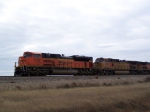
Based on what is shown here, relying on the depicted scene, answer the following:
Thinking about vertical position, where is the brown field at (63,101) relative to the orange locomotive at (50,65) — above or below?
below

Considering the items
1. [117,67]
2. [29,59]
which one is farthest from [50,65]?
[117,67]

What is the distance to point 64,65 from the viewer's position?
36.2 m

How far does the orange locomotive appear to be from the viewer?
30391 mm

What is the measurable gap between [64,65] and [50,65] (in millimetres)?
2914

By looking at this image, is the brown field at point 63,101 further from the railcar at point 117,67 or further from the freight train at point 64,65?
the railcar at point 117,67

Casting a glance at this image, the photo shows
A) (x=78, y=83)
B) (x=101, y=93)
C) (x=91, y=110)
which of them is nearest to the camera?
(x=91, y=110)

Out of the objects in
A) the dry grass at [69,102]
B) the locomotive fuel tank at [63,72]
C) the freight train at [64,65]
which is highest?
the freight train at [64,65]

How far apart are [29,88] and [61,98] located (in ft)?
12.3

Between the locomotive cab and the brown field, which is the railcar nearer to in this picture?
the locomotive cab

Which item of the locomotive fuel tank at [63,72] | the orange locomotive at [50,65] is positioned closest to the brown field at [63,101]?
the orange locomotive at [50,65]

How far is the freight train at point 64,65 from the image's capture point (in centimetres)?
3083

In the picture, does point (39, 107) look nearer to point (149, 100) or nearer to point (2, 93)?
point (2, 93)

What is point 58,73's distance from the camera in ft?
114

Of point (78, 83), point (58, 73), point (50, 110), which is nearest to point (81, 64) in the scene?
point (58, 73)
